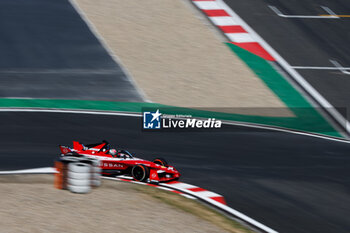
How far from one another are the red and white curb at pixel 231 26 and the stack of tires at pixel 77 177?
11.8 meters

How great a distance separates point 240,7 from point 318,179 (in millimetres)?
12670

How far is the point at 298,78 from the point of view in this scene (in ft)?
71.7

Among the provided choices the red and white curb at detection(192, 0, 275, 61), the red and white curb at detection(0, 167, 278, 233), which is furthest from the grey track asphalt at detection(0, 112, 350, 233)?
the red and white curb at detection(192, 0, 275, 61)

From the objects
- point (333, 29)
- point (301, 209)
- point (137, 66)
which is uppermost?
point (333, 29)

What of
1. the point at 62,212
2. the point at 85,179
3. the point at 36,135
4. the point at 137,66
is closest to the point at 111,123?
the point at 36,135

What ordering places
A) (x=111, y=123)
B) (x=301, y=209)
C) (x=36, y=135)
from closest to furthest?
(x=301, y=209) → (x=36, y=135) → (x=111, y=123)

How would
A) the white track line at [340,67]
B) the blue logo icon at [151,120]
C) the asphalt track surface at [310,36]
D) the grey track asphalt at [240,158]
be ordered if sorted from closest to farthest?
1. the grey track asphalt at [240,158]
2. the blue logo icon at [151,120]
3. the asphalt track surface at [310,36]
4. the white track line at [340,67]

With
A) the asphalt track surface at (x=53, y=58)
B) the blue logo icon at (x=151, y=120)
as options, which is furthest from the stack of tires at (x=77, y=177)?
the asphalt track surface at (x=53, y=58)

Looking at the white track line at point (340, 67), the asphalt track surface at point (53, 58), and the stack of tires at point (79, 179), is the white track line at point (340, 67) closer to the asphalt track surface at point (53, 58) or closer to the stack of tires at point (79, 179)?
the asphalt track surface at point (53, 58)

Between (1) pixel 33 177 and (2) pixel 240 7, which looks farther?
(2) pixel 240 7

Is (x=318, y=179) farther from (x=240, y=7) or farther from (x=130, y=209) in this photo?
(x=240, y=7)

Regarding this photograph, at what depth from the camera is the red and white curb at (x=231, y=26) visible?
23.5 m

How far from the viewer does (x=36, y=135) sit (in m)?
16.5

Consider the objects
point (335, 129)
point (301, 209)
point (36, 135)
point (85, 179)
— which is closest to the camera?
point (85, 179)
